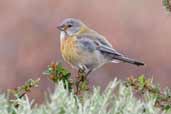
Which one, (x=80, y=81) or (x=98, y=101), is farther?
(x=80, y=81)

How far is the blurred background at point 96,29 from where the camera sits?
1255 cm

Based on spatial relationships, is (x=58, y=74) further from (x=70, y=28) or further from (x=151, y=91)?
(x=70, y=28)

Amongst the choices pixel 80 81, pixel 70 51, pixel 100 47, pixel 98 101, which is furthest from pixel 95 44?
pixel 98 101

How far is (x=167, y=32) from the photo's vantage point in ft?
44.0

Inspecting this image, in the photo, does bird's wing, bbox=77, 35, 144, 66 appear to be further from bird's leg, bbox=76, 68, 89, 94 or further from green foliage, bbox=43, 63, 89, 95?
green foliage, bbox=43, 63, 89, 95

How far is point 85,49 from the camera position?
302 inches

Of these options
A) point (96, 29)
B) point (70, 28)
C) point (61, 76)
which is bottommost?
point (96, 29)

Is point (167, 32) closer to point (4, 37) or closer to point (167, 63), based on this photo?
point (167, 63)

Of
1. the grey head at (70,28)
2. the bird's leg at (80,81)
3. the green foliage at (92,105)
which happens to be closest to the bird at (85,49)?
the grey head at (70,28)

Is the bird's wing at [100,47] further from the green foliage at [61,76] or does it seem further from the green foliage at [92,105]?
the green foliage at [92,105]

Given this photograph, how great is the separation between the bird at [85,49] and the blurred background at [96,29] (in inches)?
171

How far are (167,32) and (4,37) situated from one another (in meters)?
2.48

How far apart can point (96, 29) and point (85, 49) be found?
6169 millimetres

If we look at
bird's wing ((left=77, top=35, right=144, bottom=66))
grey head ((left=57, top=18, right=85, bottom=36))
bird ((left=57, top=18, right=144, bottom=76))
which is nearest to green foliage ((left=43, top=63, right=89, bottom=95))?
bird ((left=57, top=18, right=144, bottom=76))
